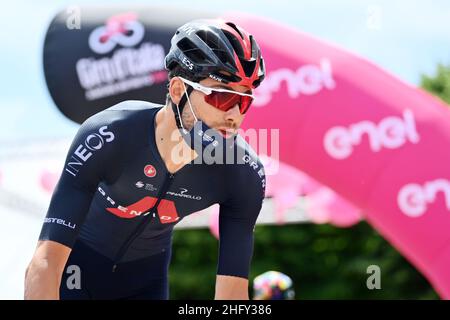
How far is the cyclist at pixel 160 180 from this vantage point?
13.2ft

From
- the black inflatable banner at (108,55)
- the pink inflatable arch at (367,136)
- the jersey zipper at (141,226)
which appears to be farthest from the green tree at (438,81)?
the jersey zipper at (141,226)

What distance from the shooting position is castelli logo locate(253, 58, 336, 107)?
927 cm

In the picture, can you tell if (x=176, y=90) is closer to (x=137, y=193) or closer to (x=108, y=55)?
(x=137, y=193)

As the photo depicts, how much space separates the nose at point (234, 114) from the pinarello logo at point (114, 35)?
18.2 feet

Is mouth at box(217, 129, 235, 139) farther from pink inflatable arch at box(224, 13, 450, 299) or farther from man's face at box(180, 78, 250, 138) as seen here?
pink inflatable arch at box(224, 13, 450, 299)

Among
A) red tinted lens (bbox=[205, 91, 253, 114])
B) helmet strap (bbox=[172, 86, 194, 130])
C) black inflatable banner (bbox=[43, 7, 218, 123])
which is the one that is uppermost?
black inflatable banner (bbox=[43, 7, 218, 123])

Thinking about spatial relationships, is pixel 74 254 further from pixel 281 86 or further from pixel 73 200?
pixel 281 86

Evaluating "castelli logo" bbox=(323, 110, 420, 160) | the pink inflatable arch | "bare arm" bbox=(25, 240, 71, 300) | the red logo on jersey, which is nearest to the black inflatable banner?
the pink inflatable arch

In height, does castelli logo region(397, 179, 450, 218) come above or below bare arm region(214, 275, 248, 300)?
above

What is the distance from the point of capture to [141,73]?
31.1ft

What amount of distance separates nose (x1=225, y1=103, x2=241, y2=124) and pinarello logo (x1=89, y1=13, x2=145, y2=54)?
18.2 ft

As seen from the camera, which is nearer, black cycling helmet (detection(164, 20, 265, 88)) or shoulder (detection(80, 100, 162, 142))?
black cycling helmet (detection(164, 20, 265, 88))
